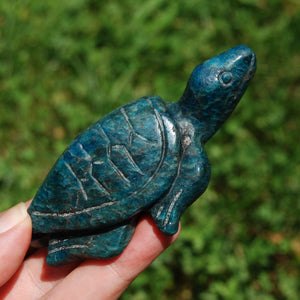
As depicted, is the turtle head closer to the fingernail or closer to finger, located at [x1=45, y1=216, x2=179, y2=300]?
finger, located at [x1=45, y1=216, x2=179, y2=300]

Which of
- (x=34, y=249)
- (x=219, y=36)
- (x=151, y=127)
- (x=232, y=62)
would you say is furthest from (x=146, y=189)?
(x=219, y=36)

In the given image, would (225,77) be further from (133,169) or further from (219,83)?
(133,169)

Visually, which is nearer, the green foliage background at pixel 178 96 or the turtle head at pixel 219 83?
the turtle head at pixel 219 83

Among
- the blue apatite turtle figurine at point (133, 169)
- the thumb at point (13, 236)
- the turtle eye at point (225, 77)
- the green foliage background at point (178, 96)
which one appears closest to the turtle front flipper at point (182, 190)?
the blue apatite turtle figurine at point (133, 169)

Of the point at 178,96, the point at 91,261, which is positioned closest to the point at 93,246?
the point at 91,261

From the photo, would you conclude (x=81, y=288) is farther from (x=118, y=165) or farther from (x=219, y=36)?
(x=219, y=36)

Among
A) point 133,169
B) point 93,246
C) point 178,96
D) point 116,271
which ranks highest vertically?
point 133,169

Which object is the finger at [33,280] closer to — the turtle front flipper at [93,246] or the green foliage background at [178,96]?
the turtle front flipper at [93,246]
